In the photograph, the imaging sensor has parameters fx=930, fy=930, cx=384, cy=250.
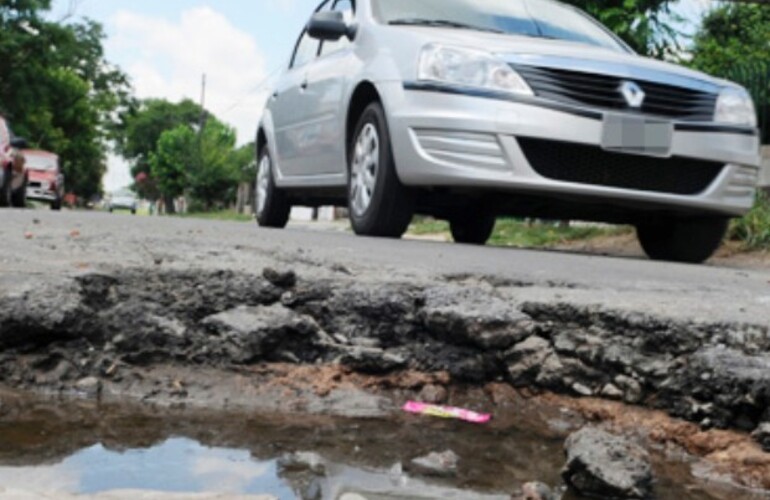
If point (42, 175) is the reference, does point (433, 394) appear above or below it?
below

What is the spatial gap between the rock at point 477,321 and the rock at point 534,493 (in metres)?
0.81

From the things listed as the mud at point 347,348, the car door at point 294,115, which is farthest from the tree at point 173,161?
the mud at point 347,348

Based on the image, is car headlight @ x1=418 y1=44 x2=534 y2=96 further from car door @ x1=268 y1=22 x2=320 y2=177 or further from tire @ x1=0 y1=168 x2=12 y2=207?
tire @ x1=0 y1=168 x2=12 y2=207

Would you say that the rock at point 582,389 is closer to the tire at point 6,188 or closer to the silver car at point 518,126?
the silver car at point 518,126

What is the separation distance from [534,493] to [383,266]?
1567mm

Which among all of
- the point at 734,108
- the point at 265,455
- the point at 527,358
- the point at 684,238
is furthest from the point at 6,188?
the point at 265,455

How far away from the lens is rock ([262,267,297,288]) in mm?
2703

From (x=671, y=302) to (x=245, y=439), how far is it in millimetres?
1504

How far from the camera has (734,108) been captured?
16.1 feet

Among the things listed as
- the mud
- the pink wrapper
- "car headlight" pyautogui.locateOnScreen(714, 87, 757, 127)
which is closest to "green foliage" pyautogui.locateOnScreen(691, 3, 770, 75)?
"car headlight" pyautogui.locateOnScreen(714, 87, 757, 127)

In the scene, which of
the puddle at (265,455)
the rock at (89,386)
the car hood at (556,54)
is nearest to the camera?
the puddle at (265,455)

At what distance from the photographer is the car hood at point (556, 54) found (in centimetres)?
451

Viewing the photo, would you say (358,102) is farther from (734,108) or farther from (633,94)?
(734,108)

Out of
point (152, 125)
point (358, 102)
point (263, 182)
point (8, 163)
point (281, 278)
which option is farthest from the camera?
point (152, 125)
